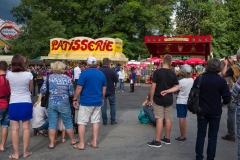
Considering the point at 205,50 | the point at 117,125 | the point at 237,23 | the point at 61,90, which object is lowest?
the point at 117,125

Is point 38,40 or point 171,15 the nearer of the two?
point 38,40

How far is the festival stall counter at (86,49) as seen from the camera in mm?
27203

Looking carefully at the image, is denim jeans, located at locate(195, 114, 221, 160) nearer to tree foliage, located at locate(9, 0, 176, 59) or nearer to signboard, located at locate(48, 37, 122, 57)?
signboard, located at locate(48, 37, 122, 57)

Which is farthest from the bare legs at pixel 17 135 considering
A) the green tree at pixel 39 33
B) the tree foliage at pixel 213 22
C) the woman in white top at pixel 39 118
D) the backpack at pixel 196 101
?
the tree foliage at pixel 213 22

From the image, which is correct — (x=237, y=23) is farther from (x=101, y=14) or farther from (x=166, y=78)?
(x=166, y=78)

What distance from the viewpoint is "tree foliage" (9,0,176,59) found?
3572 cm

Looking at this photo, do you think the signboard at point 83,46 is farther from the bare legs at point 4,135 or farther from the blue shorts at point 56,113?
the bare legs at point 4,135

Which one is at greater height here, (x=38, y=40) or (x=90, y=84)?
(x=38, y=40)

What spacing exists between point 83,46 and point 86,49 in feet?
1.32

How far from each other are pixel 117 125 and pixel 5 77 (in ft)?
11.4

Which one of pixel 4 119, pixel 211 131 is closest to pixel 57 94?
pixel 4 119

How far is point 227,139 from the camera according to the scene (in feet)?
20.9

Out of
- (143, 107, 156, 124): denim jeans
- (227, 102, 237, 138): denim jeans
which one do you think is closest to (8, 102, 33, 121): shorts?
(143, 107, 156, 124): denim jeans

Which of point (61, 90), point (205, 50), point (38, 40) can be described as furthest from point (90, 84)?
point (38, 40)
